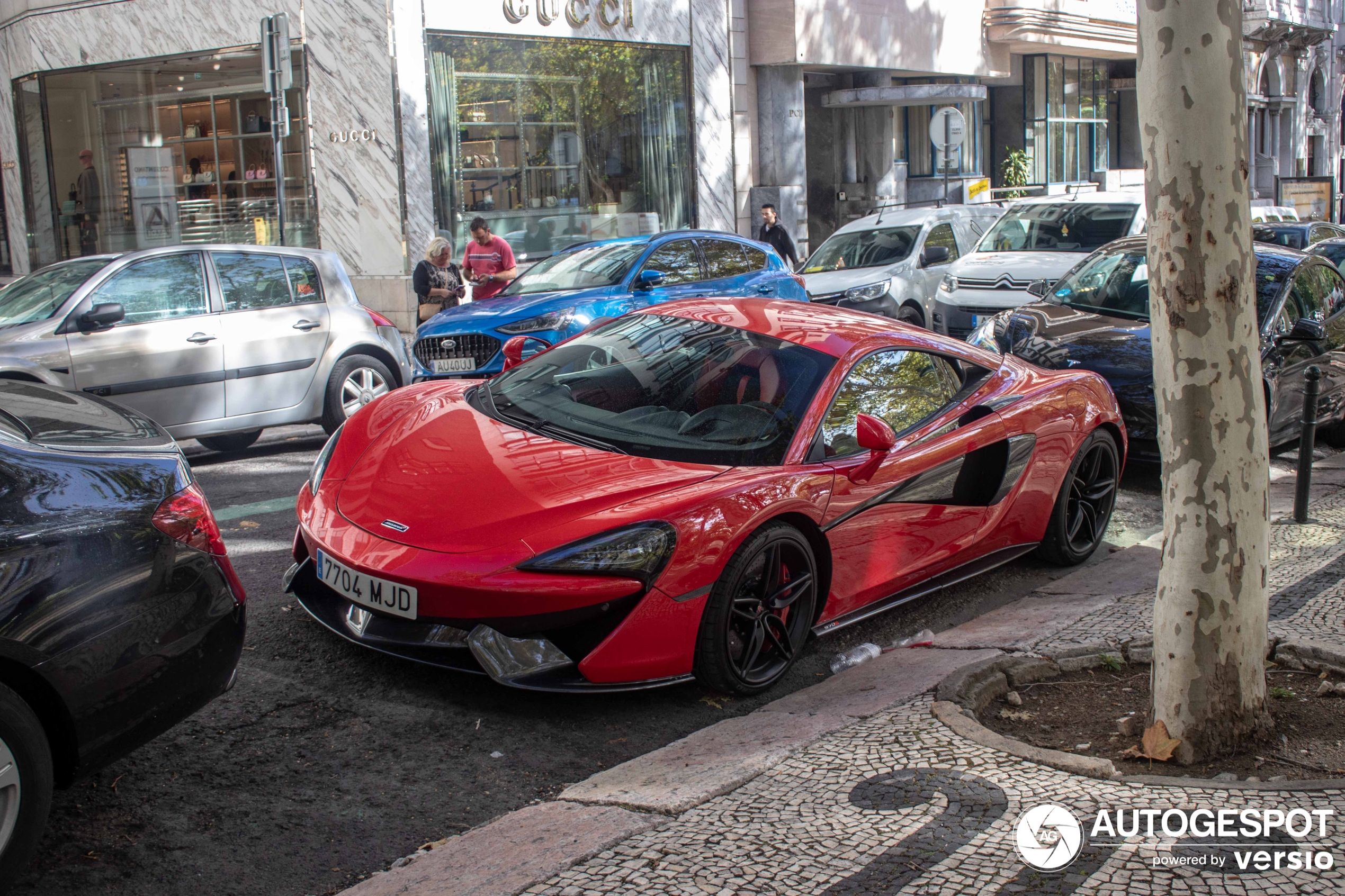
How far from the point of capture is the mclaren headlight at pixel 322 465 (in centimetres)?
513

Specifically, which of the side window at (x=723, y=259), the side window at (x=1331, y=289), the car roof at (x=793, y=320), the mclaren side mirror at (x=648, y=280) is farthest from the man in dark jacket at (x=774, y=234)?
the car roof at (x=793, y=320)

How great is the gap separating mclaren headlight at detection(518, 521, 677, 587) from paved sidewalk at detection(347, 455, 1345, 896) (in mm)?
586

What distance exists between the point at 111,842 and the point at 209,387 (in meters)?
5.78

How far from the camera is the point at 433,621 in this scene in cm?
427

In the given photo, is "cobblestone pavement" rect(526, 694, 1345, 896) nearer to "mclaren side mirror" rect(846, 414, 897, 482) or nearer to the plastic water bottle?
the plastic water bottle

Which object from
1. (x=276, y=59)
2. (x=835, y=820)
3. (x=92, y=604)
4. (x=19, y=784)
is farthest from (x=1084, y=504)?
(x=276, y=59)

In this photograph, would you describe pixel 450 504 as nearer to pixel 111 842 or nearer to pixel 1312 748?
pixel 111 842

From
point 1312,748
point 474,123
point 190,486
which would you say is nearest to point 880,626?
point 1312,748

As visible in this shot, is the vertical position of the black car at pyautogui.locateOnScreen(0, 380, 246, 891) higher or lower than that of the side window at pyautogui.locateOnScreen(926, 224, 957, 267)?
lower

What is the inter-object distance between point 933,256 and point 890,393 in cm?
1045

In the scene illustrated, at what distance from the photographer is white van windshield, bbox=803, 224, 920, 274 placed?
15.9 metres

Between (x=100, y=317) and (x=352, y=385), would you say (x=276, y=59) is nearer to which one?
(x=352, y=385)

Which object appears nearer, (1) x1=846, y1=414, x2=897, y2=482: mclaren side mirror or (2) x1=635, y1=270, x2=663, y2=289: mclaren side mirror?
(1) x1=846, y1=414, x2=897, y2=482: mclaren side mirror

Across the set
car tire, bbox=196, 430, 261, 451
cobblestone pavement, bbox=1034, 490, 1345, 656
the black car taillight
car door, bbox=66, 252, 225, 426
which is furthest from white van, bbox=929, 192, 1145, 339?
the black car taillight
